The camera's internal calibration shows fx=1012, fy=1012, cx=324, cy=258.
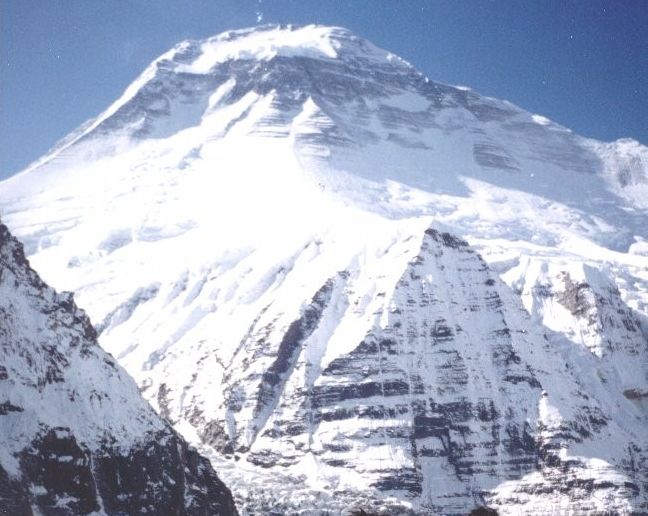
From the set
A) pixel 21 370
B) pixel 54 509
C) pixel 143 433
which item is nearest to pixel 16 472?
pixel 54 509

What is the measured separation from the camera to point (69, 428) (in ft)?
481

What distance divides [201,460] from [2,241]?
54966 millimetres

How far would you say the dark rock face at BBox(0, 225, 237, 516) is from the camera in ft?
454

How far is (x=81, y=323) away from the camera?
Result: 6614 inches

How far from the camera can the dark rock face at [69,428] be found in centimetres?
13825

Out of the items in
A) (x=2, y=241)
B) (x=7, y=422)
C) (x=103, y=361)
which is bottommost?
(x=7, y=422)

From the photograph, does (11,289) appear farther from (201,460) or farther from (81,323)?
(201,460)

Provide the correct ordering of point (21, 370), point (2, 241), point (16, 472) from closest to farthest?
point (16, 472)
point (21, 370)
point (2, 241)

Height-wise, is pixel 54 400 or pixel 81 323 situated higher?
pixel 81 323

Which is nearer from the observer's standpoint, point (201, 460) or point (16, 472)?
point (16, 472)

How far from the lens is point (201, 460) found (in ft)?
600

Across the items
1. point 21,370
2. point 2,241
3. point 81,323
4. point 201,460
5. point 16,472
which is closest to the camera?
point 16,472

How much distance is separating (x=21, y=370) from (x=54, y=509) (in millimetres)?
20839

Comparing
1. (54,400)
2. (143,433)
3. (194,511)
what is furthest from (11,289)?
(194,511)
